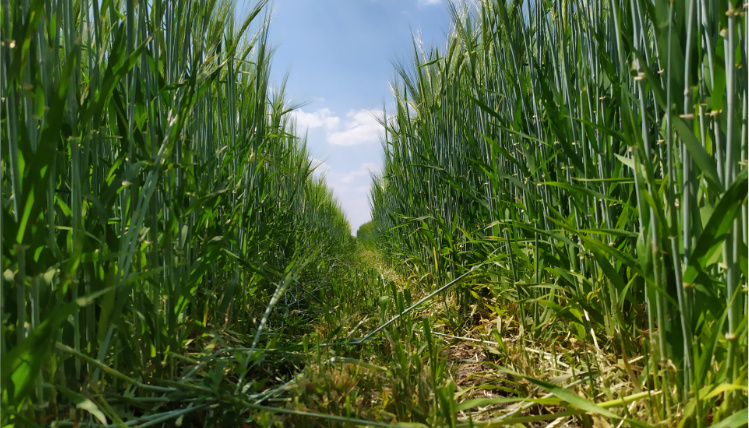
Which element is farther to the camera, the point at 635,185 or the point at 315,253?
the point at 315,253

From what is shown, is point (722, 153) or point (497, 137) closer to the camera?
point (722, 153)

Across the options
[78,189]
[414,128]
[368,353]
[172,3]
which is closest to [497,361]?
[368,353]

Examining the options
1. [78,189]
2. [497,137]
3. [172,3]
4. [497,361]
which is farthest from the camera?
[497,137]

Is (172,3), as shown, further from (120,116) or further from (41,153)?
(41,153)

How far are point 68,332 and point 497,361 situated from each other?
0.85 m

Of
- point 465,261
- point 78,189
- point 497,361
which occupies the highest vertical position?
point 78,189

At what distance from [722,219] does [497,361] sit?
2.02 feet

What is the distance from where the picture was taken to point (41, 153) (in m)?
0.50

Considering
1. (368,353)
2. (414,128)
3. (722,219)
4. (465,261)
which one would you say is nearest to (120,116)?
(368,353)

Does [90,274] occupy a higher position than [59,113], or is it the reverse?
[59,113]

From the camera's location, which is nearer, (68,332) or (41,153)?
(41,153)

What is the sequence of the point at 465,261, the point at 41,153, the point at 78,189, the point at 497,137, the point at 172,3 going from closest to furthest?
the point at 41,153 < the point at 78,189 < the point at 172,3 < the point at 497,137 < the point at 465,261

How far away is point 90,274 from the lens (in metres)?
0.64

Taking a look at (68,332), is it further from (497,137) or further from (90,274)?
(497,137)
